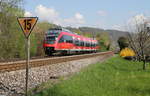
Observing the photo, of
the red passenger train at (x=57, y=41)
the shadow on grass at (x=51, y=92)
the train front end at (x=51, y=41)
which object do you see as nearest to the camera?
the shadow on grass at (x=51, y=92)

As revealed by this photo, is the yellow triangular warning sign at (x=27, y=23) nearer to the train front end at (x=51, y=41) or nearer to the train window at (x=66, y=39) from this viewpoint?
the train front end at (x=51, y=41)

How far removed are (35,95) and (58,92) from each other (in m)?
1.06

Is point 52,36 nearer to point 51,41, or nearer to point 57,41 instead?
point 51,41

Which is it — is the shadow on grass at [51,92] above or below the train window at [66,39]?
below

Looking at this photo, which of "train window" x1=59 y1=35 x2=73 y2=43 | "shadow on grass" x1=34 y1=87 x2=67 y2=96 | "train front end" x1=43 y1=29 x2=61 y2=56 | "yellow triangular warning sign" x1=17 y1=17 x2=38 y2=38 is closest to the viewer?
"yellow triangular warning sign" x1=17 y1=17 x2=38 y2=38

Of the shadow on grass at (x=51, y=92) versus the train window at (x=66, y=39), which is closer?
the shadow on grass at (x=51, y=92)

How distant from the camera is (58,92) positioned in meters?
10.4

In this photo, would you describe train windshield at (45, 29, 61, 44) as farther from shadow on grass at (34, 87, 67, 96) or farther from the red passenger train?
shadow on grass at (34, 87, 67, 96)

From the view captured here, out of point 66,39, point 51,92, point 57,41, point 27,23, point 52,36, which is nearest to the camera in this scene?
point 27,23

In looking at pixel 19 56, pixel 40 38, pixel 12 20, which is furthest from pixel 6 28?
pixel 40 38

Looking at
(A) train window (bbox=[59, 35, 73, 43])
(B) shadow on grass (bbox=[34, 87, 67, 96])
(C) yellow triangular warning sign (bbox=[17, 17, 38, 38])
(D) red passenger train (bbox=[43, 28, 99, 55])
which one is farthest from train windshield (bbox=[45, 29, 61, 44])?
(C) yellow triangular warning sign (bbox=[17, 17, 38, 38])

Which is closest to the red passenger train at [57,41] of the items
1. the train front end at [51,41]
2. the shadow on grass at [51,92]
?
the train front end at [51,41]

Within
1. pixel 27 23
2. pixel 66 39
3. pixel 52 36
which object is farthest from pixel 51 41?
pixel 27 23

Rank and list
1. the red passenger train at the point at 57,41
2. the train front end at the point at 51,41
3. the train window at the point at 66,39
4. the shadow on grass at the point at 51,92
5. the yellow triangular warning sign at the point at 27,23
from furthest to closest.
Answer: the train window at the point at 66,39, the red passenger train at the point at 57,41, the train front end at the point at 51,41, the shadow on grass at the point at 51,92, the yellow triangular warning sign at the point at 27,23
